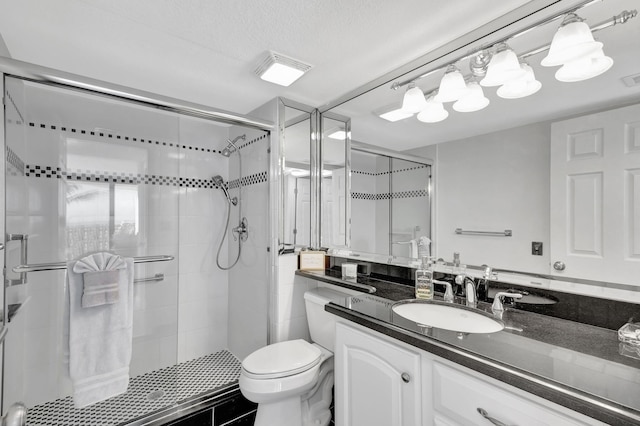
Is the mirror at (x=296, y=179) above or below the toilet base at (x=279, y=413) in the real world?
above

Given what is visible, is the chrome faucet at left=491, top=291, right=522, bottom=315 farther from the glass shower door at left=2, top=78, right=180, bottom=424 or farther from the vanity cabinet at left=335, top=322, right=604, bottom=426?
the glass shower door at left=2, top=78, right=180, bottom=424

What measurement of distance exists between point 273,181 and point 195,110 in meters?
0.69

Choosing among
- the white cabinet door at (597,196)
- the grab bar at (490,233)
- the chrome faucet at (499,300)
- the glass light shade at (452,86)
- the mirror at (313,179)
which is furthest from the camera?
the mirror at (313,179)

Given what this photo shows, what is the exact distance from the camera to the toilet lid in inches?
61.6

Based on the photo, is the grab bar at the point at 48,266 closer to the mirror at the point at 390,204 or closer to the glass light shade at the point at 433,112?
the mirror at the point at 390,204

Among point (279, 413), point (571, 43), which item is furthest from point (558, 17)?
point (279, 413)

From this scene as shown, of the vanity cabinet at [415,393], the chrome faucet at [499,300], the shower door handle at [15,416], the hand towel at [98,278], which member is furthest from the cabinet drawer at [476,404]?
the hand towel at [98,278]

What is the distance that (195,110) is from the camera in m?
1.84

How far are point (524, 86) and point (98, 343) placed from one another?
242cm

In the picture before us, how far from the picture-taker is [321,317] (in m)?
1.96

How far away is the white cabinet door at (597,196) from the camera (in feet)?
3.23

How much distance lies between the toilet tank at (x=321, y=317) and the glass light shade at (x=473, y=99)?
1.24m

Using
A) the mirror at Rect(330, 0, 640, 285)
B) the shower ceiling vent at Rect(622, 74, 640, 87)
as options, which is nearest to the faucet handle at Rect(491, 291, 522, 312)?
the mirror at Rect(330, 0, 640, 285)

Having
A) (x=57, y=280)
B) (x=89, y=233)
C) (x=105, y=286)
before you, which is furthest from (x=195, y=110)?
(x=57, y=280)
